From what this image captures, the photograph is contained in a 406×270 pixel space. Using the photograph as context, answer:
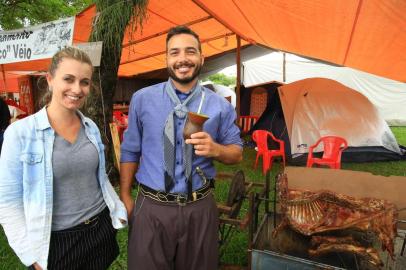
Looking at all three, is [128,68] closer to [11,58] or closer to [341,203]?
[11,58]

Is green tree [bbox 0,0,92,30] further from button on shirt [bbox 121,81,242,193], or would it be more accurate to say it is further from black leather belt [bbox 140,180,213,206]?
black leather belt [bbox 140,180,213,206]

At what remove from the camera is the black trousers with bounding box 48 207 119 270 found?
5.22 feet

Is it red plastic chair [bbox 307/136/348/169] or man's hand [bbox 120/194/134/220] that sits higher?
Result: red plastic chair [bbox 307/136/348/169]

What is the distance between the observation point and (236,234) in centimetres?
375

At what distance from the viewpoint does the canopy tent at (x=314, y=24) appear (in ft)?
11.7

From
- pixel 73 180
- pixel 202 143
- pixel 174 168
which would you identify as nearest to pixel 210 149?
pixel 202 143

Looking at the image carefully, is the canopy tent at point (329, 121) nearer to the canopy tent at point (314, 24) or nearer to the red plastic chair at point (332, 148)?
the red plastic chair at point (332, 148)

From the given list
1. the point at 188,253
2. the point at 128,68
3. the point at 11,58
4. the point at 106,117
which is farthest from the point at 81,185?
the point at 128,68

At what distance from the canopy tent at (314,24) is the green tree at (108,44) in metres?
0.32

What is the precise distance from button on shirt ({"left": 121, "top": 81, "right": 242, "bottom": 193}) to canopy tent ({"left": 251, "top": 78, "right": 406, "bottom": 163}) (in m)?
5.27

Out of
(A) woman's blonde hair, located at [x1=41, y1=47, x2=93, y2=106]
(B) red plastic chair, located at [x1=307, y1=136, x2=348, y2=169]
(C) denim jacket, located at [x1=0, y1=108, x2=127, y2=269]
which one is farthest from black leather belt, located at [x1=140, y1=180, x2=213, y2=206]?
(B) red plastic chair, located at [x1=307, y1=136, x2=348, y2=169]

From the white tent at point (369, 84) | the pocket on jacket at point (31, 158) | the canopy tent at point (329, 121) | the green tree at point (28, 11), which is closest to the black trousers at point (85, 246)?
the pocket on jacket at point (31, 158)

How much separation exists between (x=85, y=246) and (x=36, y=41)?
11.6 feet

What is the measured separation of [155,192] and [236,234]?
2.23 meters
